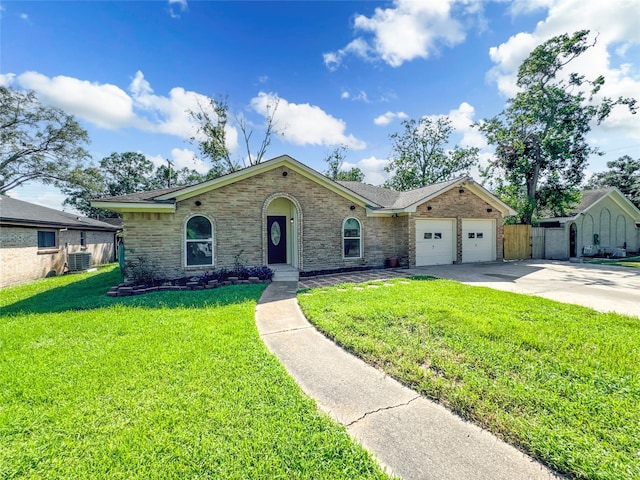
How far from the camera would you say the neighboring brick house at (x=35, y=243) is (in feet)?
37.2

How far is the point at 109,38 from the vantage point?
1027 cm

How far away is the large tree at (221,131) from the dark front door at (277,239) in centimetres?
1672

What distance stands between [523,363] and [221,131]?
2920cm

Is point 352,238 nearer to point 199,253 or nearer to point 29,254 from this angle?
point 199,253

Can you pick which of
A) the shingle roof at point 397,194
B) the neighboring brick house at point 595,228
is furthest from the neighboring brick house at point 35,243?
the neighboring brick house at point 595,228

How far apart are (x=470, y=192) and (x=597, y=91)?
12734 mm

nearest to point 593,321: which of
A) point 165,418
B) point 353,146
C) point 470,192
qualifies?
point 165,418

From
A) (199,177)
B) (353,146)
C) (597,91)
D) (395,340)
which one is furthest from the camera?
(199,177)

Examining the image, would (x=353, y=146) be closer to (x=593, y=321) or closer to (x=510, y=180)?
(x=510, y=180)

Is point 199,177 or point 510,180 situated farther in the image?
point 199,177

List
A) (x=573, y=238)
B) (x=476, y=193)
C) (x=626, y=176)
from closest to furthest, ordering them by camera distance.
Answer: (x=476, y=193), (x=573, y=238), (x=626, y=176)

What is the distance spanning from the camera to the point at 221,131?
26.8 m

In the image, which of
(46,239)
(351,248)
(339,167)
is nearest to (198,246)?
(351,248)

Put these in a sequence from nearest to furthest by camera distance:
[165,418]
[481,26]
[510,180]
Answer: [165,418]
[481,26]
[510,180]
